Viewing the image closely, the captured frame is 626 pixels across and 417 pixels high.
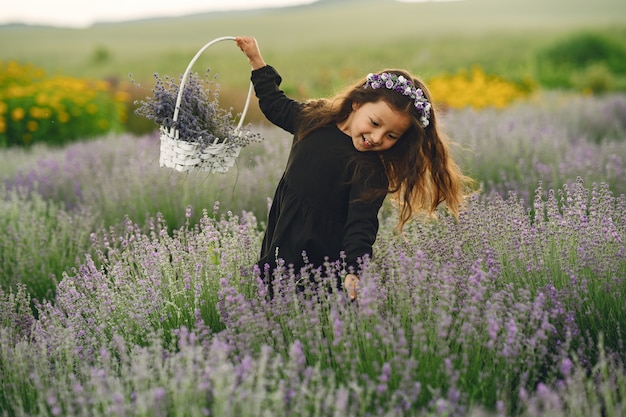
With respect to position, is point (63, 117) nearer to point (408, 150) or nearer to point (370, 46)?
point (408, 150)

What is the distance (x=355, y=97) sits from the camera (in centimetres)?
289

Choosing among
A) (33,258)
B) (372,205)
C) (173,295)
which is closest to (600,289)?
(372,205)

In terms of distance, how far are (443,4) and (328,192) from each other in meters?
57.4

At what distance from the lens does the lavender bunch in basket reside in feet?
9.32

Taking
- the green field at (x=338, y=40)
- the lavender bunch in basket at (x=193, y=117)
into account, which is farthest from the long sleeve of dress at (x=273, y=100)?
the green field at (x=338, y=40)

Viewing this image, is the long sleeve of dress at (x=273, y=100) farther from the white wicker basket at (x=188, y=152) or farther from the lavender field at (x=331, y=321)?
the lavender field at (x=331, y=321)

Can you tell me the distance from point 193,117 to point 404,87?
0.91 meters

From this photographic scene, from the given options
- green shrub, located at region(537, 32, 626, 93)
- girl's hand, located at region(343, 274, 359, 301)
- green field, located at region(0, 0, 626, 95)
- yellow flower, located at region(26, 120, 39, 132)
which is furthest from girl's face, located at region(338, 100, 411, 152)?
green shrub, located at region(537, 32, 626, 93)

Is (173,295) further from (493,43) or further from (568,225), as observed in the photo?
(493,43)

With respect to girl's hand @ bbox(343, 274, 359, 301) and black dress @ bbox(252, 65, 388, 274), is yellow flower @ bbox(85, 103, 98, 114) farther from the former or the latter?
girl's hand @ bbox(343, 274, 359, 301)

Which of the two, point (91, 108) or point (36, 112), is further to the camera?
point (91, 108)

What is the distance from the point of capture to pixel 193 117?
2.85 m

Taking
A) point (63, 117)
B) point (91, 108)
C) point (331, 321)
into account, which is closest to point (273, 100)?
point (331, 321)

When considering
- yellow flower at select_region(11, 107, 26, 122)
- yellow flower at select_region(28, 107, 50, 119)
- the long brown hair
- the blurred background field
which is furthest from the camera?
the blurred background field
